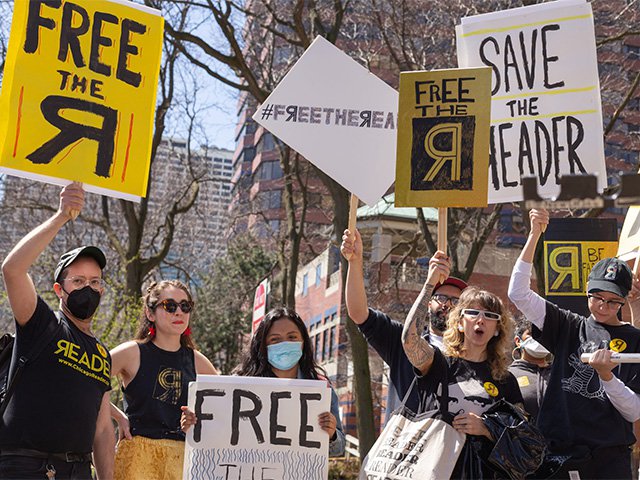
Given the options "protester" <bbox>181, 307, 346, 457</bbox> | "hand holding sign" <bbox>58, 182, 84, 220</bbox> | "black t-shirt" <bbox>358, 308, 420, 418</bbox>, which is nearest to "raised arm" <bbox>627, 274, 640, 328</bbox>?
"black t-shirt" <bbox>358, 308, 420, 418</bbox>

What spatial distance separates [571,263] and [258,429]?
3.29 metres

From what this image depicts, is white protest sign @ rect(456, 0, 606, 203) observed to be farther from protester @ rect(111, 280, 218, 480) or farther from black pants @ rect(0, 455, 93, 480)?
black pants @ rect(0, 455, 93, 480)

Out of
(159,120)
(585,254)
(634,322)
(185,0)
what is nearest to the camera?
(634,322)

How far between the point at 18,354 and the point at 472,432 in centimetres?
219

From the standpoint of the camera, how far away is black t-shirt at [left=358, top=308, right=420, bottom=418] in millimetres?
5344

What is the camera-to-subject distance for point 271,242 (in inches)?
1547

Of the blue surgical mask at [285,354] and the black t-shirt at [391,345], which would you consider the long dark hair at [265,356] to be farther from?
the black t-shirt at [391,345]

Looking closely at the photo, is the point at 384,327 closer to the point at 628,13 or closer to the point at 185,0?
the point at 185,0

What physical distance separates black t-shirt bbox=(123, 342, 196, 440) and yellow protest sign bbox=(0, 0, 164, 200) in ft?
3.30

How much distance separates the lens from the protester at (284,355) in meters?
5.45

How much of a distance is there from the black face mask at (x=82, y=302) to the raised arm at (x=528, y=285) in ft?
7.31

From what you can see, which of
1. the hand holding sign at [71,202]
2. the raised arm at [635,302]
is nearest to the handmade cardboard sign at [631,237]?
the raised arm at [635,302]

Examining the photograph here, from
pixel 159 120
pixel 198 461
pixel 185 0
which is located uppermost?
pixel 185 0

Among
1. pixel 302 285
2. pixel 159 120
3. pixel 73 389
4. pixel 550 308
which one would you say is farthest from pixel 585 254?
pixel 302 285
